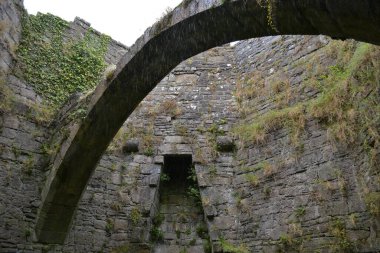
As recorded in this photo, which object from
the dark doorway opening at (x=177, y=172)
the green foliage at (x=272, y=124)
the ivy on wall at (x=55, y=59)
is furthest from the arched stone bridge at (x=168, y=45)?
the green foliage at (x=272, y=124)

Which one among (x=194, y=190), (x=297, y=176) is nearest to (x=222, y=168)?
(x=194, y=190)

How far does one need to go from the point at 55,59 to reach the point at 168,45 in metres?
4.43

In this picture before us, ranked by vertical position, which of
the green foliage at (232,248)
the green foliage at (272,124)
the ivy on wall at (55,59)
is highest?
the ivy on wall at (55,59)

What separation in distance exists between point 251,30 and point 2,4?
209 inches

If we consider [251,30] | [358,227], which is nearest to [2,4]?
[251,30]

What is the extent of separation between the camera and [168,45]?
404 centimetres

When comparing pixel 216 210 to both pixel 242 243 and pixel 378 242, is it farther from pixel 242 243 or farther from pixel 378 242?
pixel 378 242

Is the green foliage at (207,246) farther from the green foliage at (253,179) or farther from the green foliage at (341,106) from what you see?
the green foliage at (341,106)

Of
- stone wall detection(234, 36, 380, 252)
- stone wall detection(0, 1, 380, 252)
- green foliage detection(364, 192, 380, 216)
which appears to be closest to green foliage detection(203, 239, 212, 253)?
stone wall detection(0, 1, 380, 252)

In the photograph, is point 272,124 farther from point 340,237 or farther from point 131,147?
point 131,147

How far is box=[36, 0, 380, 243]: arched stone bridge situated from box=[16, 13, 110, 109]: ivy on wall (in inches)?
73.4

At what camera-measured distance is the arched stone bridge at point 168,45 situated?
2.67 metres

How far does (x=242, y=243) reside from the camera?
6.23 m

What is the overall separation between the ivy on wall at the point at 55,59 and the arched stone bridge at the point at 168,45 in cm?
186
